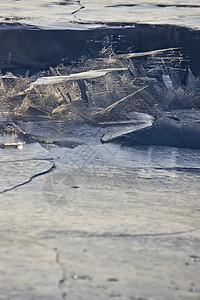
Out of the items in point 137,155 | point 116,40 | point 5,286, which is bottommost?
point 137,155

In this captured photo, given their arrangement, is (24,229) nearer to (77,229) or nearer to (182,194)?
(77,229)

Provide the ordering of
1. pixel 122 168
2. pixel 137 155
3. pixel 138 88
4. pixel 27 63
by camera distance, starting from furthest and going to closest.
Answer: pixel 27 63, pixel 138 88, pixel 137 155, pixel 122 168

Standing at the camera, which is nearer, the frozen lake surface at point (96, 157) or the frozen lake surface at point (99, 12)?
the frozen lake surface at point (96, 157)

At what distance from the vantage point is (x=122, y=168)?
2006 mm

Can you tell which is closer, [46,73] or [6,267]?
[6,267]

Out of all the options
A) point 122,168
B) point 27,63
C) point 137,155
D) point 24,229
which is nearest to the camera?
point 24,229

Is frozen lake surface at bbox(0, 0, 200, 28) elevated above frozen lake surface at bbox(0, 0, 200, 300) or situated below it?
above

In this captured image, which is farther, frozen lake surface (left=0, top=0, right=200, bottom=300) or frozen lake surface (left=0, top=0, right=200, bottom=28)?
frozen lake surface (left=0, top=0, right=200, bottom=28)

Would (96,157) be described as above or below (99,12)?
below

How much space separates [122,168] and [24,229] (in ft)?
2.37

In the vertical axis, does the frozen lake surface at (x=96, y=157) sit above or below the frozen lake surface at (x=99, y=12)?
below

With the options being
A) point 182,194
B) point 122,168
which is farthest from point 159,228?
point 122,168

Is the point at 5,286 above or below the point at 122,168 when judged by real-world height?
above

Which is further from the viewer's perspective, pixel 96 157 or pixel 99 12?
pixel 99 12
